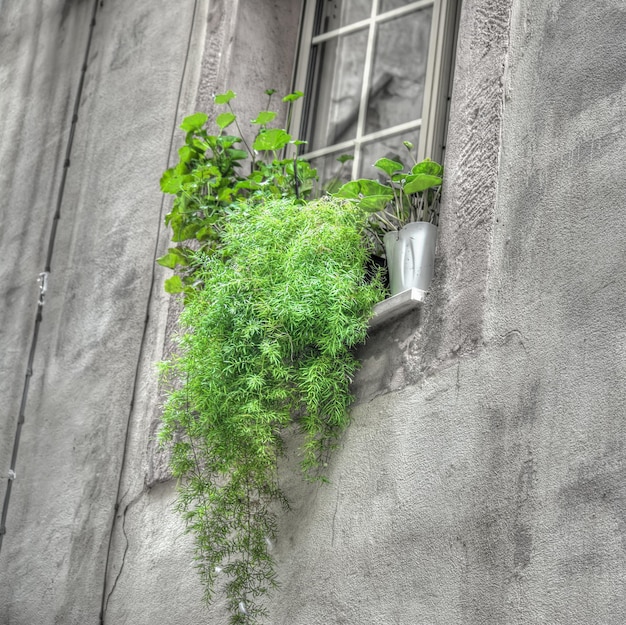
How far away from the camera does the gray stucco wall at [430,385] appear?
3.76 meters

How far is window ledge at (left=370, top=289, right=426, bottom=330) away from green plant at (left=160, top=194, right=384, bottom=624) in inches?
1.5

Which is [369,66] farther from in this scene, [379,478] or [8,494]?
[8,494]

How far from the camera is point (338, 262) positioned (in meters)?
4.64

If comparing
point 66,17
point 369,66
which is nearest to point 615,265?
point 369,66

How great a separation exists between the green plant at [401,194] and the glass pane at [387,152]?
0.48m

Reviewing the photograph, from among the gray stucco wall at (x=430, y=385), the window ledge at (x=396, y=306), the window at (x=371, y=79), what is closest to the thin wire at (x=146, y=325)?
the gray stucco wall at (x=430, y=385)

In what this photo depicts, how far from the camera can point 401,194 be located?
4781mm

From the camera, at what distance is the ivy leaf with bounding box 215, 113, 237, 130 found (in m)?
5.57

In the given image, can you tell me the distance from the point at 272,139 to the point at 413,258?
1.08 m

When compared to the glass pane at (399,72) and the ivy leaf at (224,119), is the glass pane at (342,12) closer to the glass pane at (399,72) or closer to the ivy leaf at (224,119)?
the glass pane at (399,72)

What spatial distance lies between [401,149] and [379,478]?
1.63 m

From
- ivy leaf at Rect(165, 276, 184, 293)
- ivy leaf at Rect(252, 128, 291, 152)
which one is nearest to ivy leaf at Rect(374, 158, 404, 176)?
ivy leaf at Rect(252, 128, 291, 152)

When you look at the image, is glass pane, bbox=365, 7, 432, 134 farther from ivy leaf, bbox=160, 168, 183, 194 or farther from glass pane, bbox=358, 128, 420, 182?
ivy leaf, bbox=160, 168, 183, 194

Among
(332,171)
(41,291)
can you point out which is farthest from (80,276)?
(332,171)
